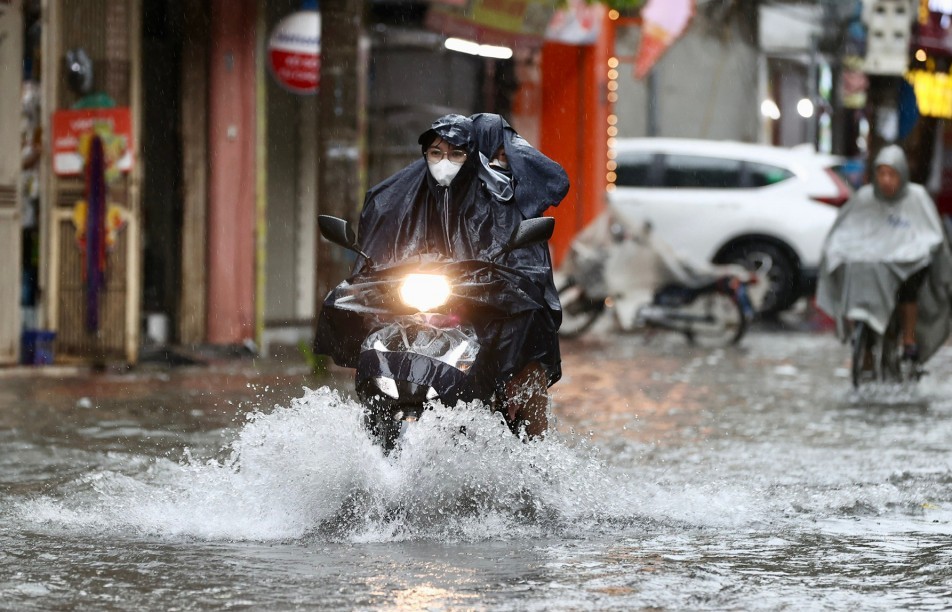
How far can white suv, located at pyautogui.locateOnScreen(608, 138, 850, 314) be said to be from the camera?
2127 cm

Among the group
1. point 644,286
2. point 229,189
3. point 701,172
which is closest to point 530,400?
point 229,189

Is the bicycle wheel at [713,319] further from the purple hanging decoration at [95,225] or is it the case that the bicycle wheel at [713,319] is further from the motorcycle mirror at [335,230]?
the motorcycle mirror at [335,230]

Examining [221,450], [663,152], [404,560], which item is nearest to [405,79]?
[663,152]

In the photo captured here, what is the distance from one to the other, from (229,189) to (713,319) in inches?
218

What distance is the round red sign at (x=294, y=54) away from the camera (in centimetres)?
1609

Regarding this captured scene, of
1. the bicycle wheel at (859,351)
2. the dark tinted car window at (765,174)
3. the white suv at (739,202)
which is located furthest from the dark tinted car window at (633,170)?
the bicycle wheel at (859,351)

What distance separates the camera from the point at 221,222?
1570 centimetres

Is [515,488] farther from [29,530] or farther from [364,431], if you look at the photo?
[29,530]

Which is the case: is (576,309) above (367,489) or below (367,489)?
below

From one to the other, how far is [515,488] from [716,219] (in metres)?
15.5

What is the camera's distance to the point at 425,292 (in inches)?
239

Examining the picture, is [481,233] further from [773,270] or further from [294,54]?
[773,270]

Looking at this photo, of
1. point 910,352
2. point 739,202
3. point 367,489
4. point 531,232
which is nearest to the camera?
point 367,489

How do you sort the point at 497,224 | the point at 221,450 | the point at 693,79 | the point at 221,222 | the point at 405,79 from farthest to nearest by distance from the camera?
the point at 693,79
the point at 405,79
the point at 221,222
the point at 221,450
the point at 497,224
